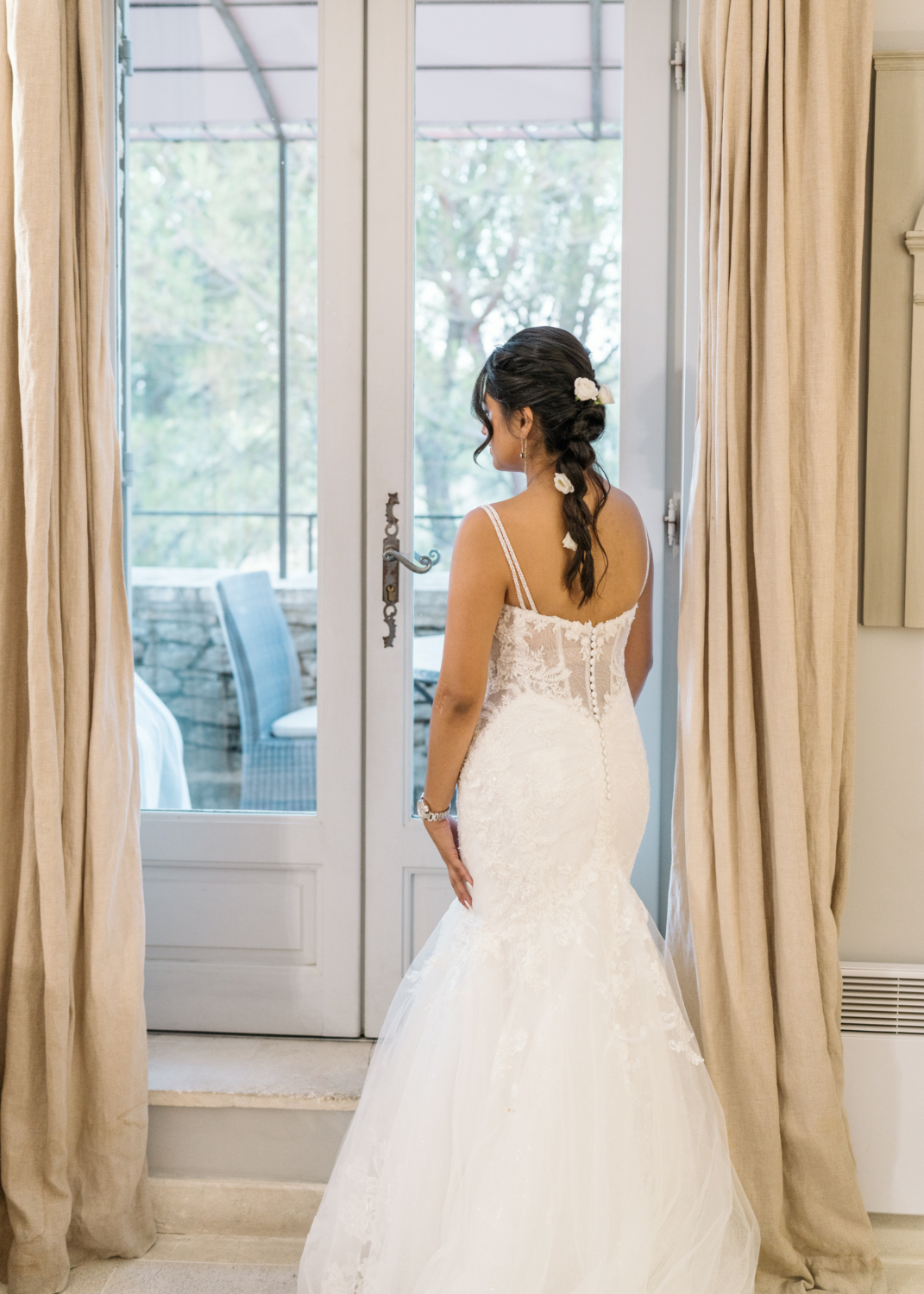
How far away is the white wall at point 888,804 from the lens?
198cm

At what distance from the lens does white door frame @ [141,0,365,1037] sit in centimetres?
220

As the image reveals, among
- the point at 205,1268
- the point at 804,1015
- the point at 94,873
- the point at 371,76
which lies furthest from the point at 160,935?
the point at 371,76

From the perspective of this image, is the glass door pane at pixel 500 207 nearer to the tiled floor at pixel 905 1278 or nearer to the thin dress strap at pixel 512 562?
the thin dress strap at pixel 512 562

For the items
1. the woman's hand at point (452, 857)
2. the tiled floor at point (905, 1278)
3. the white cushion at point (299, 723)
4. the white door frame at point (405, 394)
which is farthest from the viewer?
the white cushion at point (299, 723)

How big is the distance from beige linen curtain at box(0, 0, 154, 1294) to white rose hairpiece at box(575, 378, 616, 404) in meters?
0.93

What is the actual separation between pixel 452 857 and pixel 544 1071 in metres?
0.39

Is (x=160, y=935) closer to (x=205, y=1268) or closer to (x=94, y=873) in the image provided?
(x=94, y=873)

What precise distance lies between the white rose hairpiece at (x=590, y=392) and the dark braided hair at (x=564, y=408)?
0.08ft

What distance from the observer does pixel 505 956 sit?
163cm

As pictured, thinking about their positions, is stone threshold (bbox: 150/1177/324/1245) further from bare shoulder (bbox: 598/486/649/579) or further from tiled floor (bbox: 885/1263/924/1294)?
bare shoulder (bbox: 598/486/649/579)

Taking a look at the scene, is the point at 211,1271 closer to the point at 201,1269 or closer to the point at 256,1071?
the point at 201,1269

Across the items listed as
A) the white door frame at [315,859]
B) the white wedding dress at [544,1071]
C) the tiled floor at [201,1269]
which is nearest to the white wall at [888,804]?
the white wedding dress at [544,1071]

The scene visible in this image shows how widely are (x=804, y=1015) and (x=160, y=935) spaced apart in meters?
1.44

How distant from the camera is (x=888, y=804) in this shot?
6.56 feet
